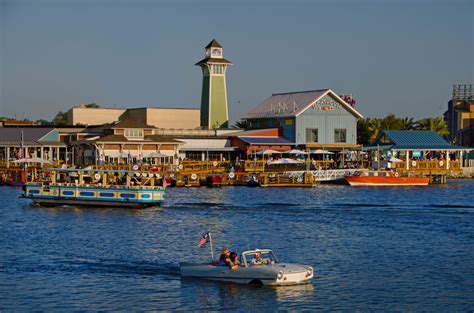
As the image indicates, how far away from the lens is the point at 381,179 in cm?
10794

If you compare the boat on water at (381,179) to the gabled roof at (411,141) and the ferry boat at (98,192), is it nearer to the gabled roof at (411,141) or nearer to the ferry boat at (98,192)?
the gabled roof at (411,141)

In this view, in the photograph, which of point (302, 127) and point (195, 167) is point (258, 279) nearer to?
point (195, 167)

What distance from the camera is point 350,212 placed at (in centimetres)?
6919

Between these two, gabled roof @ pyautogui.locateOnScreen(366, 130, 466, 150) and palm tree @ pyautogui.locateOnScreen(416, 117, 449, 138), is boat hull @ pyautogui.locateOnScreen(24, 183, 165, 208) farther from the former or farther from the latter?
palm tree @ pyautogui.locateOnScreen(416, 117, 449, 138)

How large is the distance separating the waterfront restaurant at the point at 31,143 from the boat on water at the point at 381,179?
38249 mm

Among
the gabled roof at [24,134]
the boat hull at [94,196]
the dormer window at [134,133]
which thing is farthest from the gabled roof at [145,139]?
the boat hull at [94,196]

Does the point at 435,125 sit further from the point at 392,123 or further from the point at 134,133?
the point at 134,133

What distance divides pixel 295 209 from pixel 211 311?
3864 cm

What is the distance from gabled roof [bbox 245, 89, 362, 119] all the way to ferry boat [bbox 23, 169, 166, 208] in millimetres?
51429

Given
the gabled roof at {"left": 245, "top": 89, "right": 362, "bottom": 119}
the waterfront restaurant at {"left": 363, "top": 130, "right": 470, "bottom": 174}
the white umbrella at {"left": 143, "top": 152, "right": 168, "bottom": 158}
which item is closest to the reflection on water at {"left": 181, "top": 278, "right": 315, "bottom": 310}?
the white umbrella at {"left": 143, "top": 152, "right": 168, "bottom": 158}

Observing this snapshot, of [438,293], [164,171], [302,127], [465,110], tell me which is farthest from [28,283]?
[465,110]

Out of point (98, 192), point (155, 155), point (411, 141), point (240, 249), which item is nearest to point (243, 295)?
point (240, 249)

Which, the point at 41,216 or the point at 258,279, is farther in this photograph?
the point at 41,216

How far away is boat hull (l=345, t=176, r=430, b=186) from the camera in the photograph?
107000 mm
